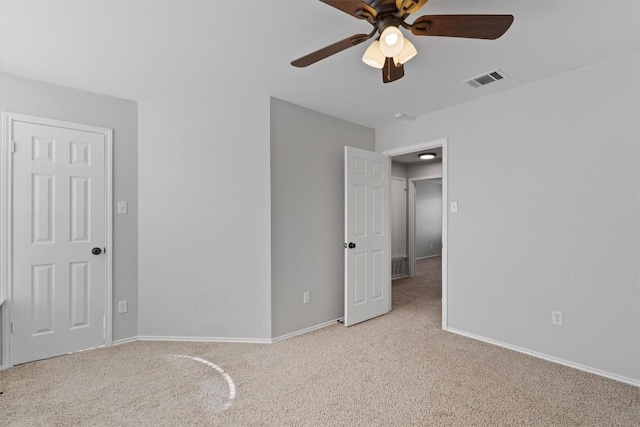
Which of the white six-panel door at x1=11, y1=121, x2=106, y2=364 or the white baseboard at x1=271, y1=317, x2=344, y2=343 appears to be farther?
the white baseboard at x1=271, y1=317, x2=344, y2=343

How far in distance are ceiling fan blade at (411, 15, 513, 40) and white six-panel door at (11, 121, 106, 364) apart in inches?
116

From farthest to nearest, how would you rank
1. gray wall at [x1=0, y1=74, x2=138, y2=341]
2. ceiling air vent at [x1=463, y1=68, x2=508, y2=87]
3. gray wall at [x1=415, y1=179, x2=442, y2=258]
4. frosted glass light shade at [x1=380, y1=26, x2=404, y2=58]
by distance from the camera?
gray wall at [x1=415, y1=179, x2=442, y2=258] → gray wall at [x1=0, y1=74, x2=138, y2=341] → ceiling air vent at [x1=463, y1=68, x2=508, y2=87] → frosted glass light shade at [x1=380, y1=26, x2=404, y2=58]

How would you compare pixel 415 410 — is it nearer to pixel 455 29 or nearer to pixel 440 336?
pixel 440 336

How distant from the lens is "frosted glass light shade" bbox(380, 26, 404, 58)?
4.85 ft

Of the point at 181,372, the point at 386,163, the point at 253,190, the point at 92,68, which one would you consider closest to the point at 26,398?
the point at 181,372

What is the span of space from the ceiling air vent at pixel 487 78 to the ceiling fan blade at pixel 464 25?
1.14 meters

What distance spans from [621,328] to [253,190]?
3.22 metres

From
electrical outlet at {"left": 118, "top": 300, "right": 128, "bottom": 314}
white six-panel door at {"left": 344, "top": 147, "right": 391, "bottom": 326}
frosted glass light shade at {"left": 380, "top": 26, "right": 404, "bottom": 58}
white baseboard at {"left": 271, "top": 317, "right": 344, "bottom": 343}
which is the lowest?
white baseboard at {"left": 271, "top": 317, "right": 344, "bottom": 343}

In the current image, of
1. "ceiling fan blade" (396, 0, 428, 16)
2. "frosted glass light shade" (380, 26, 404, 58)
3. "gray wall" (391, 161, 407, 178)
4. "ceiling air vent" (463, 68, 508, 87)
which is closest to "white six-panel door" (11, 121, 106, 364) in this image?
"frosted glass light shade" (380, 26, 404, 58)

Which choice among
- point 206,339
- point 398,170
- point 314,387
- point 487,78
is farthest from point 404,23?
point 398,170

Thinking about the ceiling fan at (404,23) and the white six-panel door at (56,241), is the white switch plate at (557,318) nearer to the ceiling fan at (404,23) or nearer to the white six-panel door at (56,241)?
the ceiling fan at (404,23)

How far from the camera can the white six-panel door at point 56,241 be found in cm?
247

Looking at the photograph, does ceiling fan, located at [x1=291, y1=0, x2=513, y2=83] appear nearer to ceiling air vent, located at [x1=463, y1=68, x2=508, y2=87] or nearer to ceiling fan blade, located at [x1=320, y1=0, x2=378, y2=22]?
ceiling fan blade, located at [x1=320, y1=0, x2=378, y2=22]

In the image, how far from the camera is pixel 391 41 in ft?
4.94
